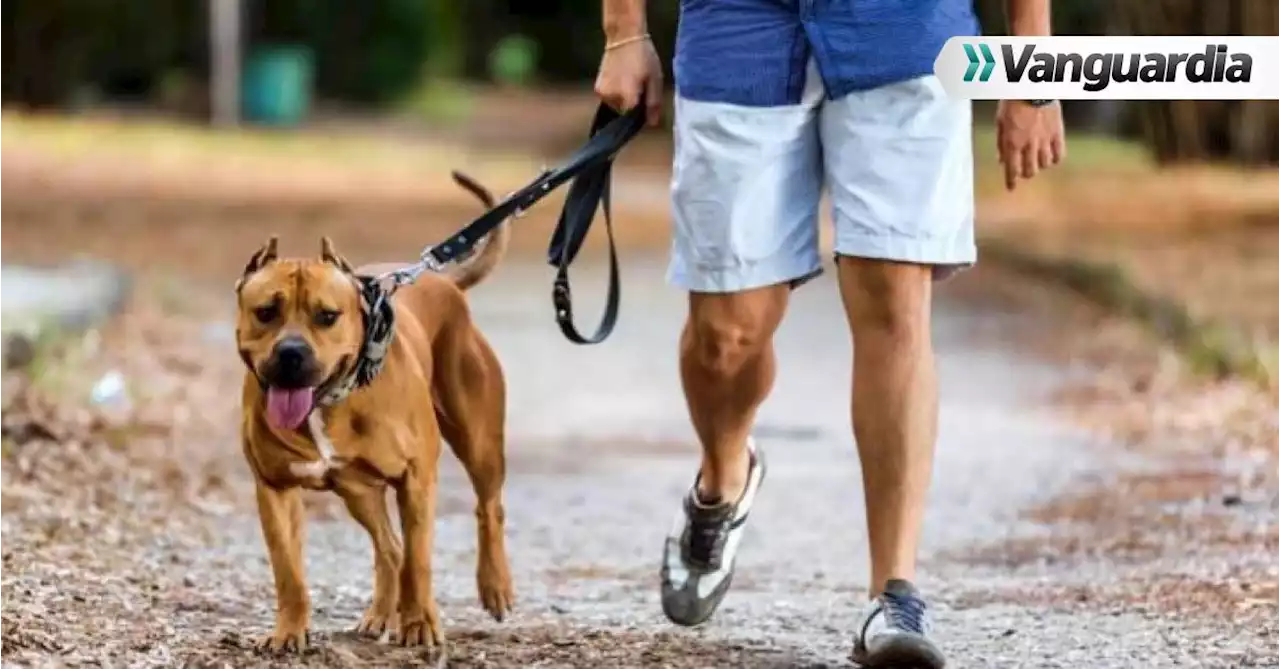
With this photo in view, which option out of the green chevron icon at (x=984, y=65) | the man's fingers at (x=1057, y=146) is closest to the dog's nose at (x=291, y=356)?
the green chevron icon at (x=984, y=65)

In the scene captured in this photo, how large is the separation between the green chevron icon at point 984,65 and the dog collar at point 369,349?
52.2 inches

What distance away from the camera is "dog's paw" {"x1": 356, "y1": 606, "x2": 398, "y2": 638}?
480 centimetres

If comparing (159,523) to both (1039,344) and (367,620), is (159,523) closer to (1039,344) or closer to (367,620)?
(367,620)

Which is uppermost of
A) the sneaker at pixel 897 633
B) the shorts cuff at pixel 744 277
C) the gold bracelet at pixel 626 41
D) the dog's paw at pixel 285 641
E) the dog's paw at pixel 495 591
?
the gold bracelet at pixel 626 41

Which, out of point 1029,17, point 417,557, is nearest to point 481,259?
point 417,557

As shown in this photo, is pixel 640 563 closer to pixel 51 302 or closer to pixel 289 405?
pixel 289 405

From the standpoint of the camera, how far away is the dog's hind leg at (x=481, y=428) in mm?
4973

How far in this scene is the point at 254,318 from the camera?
4.36 metres

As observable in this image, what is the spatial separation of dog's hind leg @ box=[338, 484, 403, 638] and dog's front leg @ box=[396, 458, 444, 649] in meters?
0.13

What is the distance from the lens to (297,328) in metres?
4.30

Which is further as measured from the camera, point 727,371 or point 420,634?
point 727,371

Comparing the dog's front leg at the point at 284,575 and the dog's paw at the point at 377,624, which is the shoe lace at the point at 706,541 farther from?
the dog's front leg at the point at 284,575

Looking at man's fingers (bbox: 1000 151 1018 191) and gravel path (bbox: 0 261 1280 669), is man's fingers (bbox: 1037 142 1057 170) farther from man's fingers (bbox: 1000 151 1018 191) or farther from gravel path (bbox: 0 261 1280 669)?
gravel path (bbox: 0 261 1280 669)

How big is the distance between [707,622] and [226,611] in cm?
104
